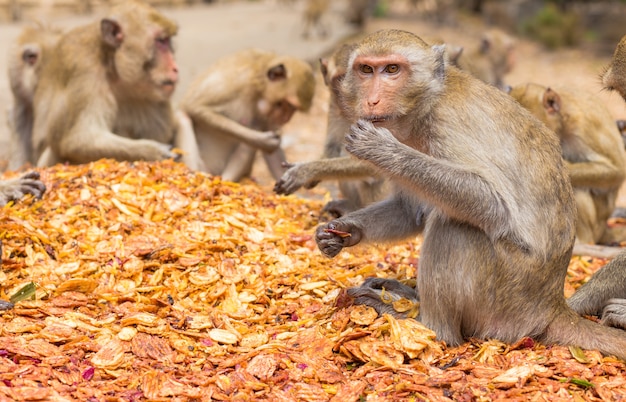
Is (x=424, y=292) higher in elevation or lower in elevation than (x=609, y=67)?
lower

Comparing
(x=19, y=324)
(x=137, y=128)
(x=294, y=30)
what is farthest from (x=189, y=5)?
(x=19, y=324)

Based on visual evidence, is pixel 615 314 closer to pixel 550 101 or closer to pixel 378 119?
pixel 378 119

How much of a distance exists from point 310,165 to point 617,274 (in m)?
2.66

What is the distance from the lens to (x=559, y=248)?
4531 mm

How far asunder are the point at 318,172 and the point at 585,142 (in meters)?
2.34

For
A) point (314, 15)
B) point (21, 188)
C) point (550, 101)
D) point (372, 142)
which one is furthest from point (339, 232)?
point (314, 15)

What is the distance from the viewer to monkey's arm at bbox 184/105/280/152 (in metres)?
8.58

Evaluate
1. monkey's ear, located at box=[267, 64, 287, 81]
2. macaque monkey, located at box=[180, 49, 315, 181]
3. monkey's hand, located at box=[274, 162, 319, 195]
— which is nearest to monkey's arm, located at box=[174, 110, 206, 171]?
macaque monkey, located at box=[180, 49, 315, 181]

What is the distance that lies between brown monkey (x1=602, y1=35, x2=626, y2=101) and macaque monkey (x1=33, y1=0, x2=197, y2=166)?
4.10 metres

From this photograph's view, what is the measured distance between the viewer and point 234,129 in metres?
8.65

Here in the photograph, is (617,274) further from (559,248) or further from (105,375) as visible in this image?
(105,375)

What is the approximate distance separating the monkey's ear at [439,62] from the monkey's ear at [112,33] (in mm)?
4169

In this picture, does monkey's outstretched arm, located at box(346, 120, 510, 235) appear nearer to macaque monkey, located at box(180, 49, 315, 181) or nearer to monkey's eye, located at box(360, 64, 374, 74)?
monkey's eye, located at box(360, 64, 374, 74)

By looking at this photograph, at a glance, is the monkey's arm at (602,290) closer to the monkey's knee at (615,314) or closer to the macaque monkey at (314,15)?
the monkey's knee at (615,314)
